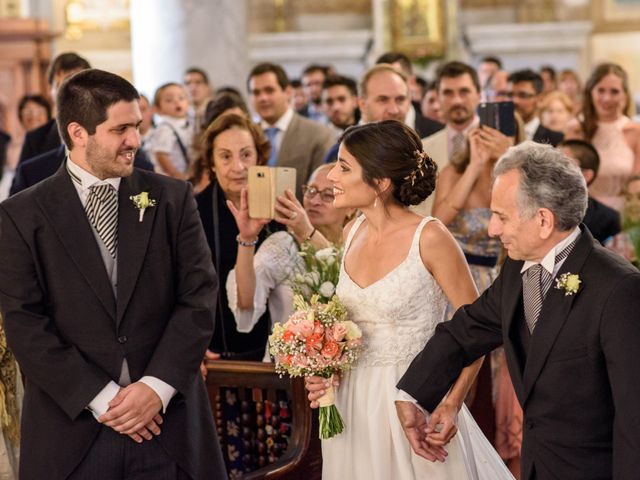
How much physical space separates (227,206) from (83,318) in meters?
1.74

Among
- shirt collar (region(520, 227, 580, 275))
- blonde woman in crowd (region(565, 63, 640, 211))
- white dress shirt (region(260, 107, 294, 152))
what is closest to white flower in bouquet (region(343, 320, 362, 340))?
shirt collar (region(520, 227, 580, 275))

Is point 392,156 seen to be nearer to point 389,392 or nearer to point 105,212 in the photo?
point 389,392

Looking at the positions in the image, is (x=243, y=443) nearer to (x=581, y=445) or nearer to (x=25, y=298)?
(x=25, y=298)

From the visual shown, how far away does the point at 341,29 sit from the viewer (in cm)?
1759

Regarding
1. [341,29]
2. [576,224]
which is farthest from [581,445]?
[341,29]

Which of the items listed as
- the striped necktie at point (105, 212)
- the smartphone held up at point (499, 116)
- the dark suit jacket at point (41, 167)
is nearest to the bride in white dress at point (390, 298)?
the striped necktie at point (105, 212)

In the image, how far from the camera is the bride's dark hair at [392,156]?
12.7 ft

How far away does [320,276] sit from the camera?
4.18 metres

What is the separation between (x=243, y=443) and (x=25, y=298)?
122cm

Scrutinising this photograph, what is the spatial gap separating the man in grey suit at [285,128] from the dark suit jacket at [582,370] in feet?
11.6

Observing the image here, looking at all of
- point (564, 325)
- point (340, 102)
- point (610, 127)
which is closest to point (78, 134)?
point (564, 325)

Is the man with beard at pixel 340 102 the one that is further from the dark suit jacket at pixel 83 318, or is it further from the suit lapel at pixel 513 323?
the suit lapel at pixel 513 323

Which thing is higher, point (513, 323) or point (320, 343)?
point (513, 323)

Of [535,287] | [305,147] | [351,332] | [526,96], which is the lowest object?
[351,332]
